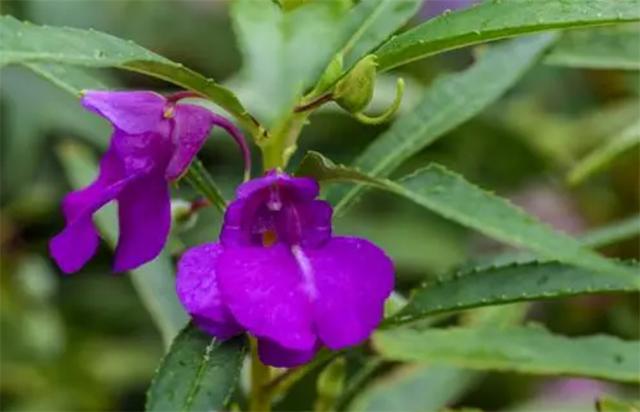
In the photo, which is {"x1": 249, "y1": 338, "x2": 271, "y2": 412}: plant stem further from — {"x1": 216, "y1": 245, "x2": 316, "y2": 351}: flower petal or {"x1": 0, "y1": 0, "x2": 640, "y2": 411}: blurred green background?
{"x1": 0, "y1": 0, "x2": 640, "y2": 411}: blurred green background

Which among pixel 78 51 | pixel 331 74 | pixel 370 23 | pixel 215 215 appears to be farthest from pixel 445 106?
pixel 215 215

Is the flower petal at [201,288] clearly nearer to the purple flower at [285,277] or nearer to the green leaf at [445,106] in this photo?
the purple flower at [285,277]

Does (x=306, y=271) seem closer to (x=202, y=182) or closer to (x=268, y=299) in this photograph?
(x=268, y=299)

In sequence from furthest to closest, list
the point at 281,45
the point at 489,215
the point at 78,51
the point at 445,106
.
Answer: the point at 445,106 → the point at 489,215 → the point at 78,51 → the point at 281,45

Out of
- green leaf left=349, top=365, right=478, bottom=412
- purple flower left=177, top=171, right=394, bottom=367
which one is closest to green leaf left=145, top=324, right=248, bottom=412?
purple flower left=177, top=171, right=394, bottom=367

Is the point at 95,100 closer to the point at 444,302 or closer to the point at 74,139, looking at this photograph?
the point at 444,302

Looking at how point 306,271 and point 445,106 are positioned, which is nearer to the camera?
point 306,271

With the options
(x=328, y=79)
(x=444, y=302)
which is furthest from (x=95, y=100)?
(x=444, y=302)
